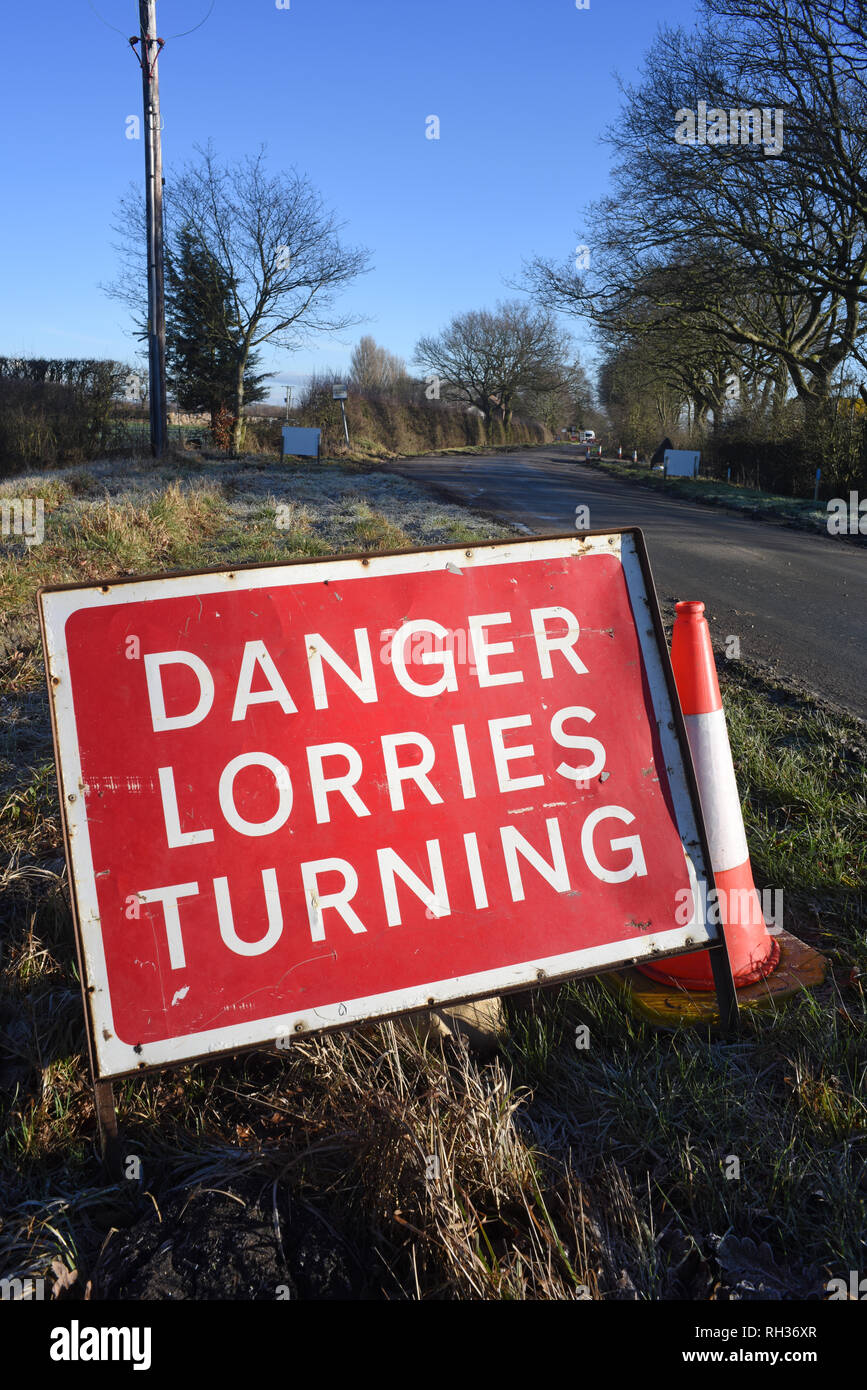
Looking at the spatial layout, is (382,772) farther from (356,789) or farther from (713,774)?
(713,774)

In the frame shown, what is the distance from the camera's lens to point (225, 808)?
1943 mm

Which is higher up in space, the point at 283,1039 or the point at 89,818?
the point at 89,818

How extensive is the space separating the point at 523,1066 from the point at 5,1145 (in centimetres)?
119

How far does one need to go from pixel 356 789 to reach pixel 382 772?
0.24 feet

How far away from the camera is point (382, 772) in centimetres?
202

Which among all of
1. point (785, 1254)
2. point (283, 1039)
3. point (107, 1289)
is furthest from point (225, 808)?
point (785, 1254)

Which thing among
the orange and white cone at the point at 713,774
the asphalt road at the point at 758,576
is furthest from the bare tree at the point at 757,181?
the orange and white cone at the point at 713,774

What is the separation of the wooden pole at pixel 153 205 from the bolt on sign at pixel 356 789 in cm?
1574

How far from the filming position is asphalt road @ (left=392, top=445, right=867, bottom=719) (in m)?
5.38

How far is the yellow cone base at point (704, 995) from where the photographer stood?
7.40 ft

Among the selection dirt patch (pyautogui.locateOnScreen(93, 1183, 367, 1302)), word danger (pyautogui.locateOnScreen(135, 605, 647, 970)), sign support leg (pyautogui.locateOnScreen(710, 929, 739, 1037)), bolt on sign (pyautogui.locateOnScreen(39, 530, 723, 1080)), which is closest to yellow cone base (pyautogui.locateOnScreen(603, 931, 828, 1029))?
sign support leg (pyautogui.locateOnScreen(710, 929, 739, 1037))

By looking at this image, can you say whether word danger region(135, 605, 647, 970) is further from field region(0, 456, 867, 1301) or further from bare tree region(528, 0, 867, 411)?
bare tree region(528, 0, 867, 411)

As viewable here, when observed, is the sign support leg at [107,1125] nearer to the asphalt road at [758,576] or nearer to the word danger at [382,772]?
the word danger at [382,772]
